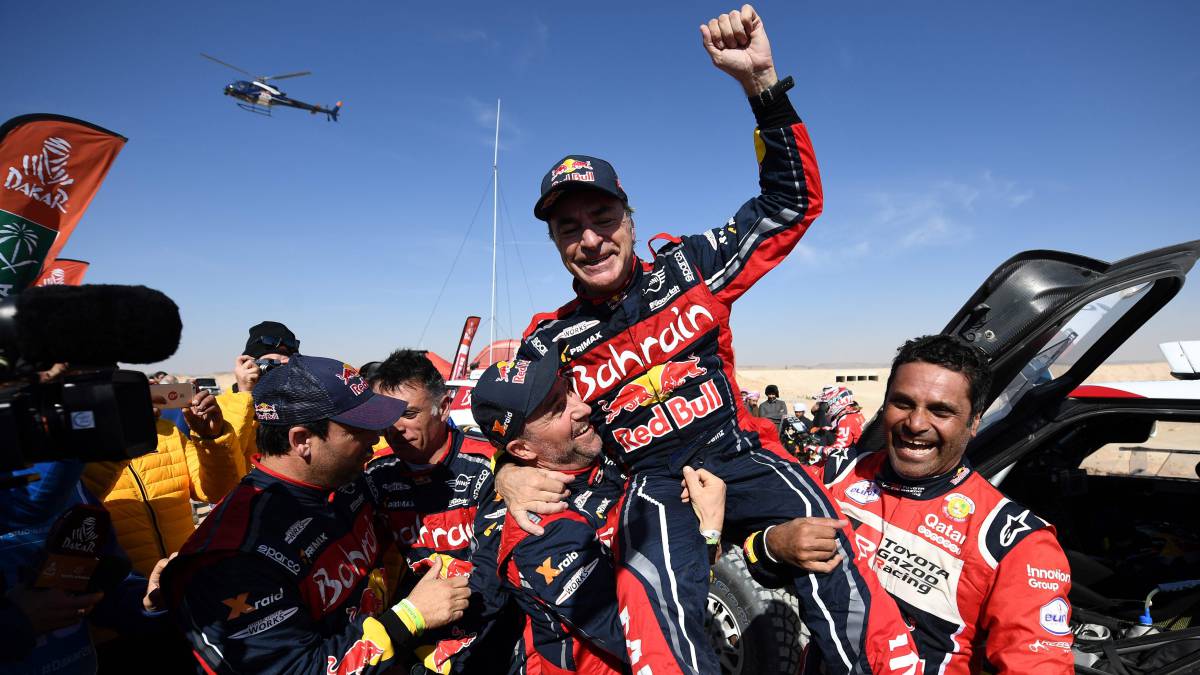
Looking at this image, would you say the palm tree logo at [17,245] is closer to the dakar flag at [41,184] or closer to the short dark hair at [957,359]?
the dakar flag at [41,184]

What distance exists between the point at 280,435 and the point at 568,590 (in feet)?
4.73

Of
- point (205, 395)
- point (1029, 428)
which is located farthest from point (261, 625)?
point (1029, 428)

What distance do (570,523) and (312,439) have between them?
123 cm

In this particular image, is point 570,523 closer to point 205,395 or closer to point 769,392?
point 205,395

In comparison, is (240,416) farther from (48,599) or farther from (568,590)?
(568,590)

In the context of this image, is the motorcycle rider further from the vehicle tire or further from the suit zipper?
the suit zipper

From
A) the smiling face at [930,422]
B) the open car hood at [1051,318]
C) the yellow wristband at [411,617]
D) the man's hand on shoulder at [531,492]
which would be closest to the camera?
the man's hand on shoulder at [531,492]

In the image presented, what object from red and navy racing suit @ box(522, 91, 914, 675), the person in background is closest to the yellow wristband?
red and navy racing suit @ box(522, 91, 914, 675)

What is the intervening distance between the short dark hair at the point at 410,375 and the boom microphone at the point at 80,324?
6.64 ft

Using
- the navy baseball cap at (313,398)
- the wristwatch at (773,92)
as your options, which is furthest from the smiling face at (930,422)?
the navy baseball cap at (313,398)

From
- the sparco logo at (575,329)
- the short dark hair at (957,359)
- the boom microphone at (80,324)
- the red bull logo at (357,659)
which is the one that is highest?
the short dark hair at (957,359)

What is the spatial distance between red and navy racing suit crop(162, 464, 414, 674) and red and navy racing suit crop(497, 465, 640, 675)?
1.76ft

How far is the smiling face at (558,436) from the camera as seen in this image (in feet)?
7.78

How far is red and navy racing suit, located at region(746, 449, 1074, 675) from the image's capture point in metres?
1.94
